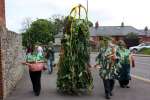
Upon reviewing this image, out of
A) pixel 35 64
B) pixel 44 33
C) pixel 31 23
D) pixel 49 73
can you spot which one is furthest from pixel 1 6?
pixel 31 23

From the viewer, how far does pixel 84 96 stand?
40.5 ft

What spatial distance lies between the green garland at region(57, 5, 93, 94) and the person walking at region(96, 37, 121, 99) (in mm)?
489

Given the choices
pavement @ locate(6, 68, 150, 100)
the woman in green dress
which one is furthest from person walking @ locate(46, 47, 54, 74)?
the woman in green dress

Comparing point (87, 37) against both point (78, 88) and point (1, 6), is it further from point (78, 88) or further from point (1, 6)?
point (1, 6)

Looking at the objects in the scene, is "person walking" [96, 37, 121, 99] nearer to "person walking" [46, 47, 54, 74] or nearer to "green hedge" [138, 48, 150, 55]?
"person walking" [46, 47, 54, 74]

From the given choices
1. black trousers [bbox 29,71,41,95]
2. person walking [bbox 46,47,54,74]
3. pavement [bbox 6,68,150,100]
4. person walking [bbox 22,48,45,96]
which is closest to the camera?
pavement [bbox 6,68,150,100]

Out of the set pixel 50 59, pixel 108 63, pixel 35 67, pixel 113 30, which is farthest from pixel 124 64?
pixel 113 30

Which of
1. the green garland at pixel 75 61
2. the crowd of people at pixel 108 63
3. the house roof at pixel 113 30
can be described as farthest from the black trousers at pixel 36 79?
the house roof at pixel 113 30

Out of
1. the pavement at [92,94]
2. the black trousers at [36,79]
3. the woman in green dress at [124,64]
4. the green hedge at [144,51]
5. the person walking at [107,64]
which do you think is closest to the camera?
the pavement at [92,94]

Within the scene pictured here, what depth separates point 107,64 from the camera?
12281 millimetres

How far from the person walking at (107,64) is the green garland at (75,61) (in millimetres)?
489

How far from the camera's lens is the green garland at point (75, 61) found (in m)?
12.5

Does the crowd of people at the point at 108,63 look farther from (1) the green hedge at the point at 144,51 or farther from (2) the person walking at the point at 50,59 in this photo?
(1) the green hedge at the point at 144,51

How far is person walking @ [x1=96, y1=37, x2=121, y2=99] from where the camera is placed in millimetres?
12125
